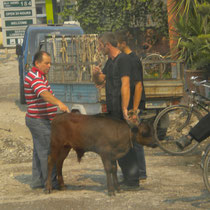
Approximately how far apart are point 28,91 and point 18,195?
54.4 inches

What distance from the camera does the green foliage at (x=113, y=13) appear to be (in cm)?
2305

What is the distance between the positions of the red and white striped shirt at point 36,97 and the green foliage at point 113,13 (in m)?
15.6

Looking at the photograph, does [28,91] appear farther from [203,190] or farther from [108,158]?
[203,190]

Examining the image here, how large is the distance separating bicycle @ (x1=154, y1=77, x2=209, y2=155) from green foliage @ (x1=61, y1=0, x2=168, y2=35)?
12.6 metres

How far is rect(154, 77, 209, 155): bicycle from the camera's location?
9938 millimetres

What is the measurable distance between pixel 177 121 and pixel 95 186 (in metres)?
2.98

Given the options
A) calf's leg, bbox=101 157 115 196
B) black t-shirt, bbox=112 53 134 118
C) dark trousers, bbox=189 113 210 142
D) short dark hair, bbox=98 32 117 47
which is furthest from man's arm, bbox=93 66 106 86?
dark trousers, bbox=189 113 210 142

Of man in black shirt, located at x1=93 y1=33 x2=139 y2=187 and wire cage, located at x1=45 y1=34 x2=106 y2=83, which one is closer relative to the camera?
→ man in black shirt, located at x1=93 y1=33 x2=139 y2=187

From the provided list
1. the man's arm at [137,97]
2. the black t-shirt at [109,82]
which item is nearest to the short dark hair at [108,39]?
the black t-shirt at [109,82]

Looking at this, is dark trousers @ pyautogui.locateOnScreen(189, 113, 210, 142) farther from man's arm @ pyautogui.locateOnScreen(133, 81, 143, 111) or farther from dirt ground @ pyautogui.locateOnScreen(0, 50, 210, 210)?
man's arm @ pyautogui.locateOnScreen(133, 81, 143, 111)

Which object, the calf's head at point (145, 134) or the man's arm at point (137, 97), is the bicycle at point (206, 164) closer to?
the calf's head at point (145, 134)

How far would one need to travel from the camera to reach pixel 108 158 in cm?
708

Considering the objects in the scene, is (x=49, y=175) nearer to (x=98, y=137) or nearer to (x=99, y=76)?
(x=98, y=137)

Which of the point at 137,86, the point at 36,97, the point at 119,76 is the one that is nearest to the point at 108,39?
the point at 119,76
